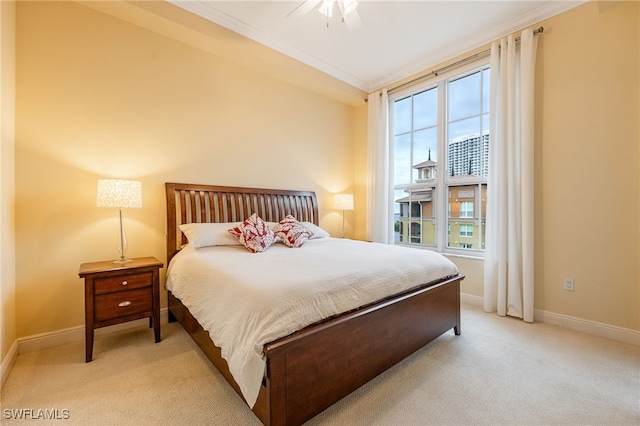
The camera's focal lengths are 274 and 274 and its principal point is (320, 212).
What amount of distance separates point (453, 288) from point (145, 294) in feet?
8.53

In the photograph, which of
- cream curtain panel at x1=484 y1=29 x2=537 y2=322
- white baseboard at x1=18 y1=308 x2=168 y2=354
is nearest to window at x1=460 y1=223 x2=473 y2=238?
cream curtain panel at x1=484 y1=29 x2=537 y2=322

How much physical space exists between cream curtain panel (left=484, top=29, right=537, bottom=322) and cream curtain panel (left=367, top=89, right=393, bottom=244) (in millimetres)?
1408

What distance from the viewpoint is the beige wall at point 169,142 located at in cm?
225

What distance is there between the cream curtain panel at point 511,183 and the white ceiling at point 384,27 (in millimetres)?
253

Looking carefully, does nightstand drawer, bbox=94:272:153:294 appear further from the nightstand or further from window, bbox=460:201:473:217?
window, bbox=460:201:473:217

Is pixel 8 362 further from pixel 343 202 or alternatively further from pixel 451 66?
pixel 451 66

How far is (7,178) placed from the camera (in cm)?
197

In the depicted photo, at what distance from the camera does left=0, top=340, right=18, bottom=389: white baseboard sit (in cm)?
176

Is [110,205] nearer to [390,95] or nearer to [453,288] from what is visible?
[453,288]

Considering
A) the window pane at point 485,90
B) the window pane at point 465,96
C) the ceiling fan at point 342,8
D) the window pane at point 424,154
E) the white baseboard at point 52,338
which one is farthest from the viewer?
the window pane at point 424,154

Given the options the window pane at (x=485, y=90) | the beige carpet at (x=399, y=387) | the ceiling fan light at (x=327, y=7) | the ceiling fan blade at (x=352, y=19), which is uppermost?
the ceiling fan light at (x=327, y=7)

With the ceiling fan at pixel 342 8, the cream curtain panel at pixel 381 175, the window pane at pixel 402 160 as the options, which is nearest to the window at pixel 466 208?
the window pane at pixel 402 160

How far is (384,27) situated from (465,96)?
1.37m

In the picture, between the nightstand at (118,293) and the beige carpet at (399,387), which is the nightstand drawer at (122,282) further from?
the beige carpet at (399,387)
